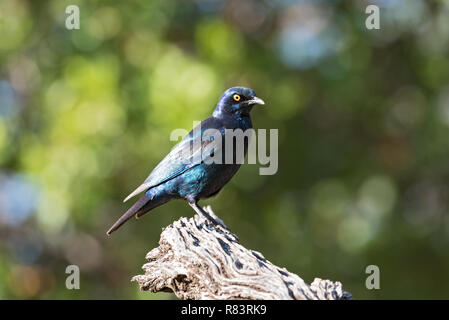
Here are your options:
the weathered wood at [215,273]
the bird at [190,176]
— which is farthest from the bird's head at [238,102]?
the weathered wood at [215,273]

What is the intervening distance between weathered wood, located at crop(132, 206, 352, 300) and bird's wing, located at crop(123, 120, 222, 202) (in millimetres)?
1003

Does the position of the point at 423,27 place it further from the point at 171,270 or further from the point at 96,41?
the point at 171,270

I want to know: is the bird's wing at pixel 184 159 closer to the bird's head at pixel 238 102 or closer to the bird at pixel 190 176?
the bird at pixel 190 176

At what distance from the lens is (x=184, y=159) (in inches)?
259

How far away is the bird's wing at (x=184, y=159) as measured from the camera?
648cm

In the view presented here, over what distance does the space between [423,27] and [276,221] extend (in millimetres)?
4770

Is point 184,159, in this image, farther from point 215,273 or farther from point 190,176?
point 215,273

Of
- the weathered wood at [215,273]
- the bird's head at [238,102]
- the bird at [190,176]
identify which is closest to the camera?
the weathered wood at [215,273]

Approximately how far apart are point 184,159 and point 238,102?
0.90 m

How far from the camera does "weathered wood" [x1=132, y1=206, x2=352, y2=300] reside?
428 cm

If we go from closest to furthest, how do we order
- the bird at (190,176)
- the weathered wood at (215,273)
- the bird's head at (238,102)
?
the weathered wood at (215,273), the bird at (190,176), the bird's head at (238,102)

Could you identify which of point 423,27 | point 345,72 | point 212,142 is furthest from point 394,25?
point 212,142

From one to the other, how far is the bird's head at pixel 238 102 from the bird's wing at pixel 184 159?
44 centimetres

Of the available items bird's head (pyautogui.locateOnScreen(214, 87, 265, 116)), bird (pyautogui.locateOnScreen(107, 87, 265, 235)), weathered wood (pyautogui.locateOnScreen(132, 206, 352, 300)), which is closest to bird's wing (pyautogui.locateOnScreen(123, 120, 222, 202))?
bird (pyautogui.locateOnScreen(107, 87, 265, 235))
